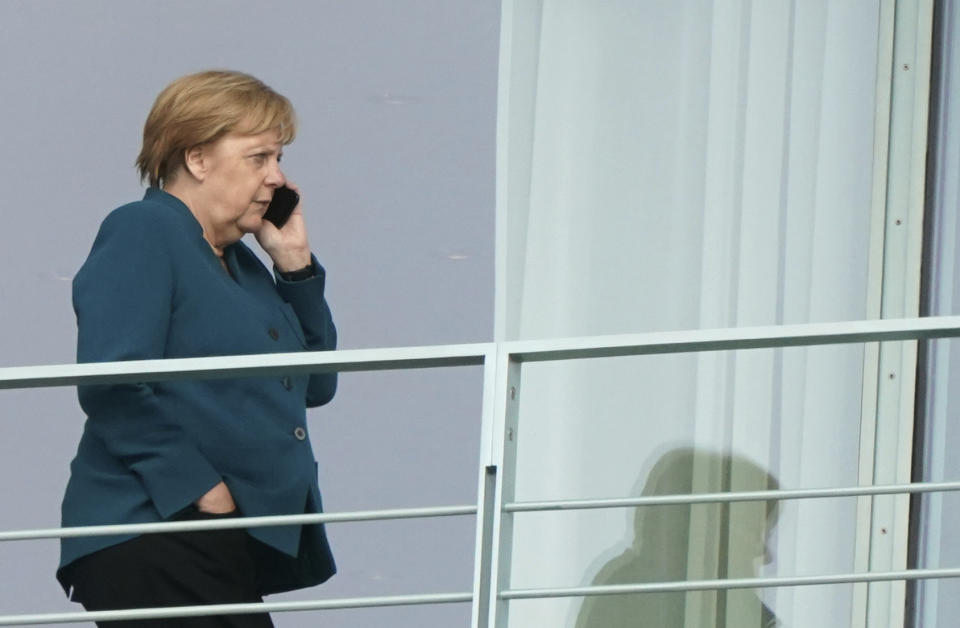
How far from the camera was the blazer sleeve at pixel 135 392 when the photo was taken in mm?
2291

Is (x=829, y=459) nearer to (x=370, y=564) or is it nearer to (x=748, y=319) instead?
(x=748, y=319)

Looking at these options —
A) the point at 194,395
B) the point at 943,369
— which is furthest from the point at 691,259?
the point at 194,395

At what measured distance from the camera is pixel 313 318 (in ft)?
8.69

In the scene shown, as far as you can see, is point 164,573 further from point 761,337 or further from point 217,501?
point 761,337

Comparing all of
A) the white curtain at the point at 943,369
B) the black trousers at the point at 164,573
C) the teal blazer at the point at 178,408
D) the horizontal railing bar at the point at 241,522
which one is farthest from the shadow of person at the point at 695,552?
the horizontal railing bar at the point at 241,522

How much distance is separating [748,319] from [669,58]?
0.45m

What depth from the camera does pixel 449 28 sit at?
3.95m

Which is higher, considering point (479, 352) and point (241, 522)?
point (479, 352)

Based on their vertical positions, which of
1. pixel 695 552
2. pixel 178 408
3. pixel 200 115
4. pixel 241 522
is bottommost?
pixel 695 552

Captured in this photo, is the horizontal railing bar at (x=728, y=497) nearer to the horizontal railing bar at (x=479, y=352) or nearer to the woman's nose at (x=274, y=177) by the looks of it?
the horizontal railing bar at (x=479, y=352)

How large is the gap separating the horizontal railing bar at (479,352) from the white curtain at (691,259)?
3.31 ft

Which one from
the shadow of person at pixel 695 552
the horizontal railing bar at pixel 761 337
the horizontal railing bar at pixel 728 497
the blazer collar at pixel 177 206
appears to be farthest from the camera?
the shadow of person at pixel 695 552

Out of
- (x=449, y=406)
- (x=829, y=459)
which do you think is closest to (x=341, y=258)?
(x=449, y=406)

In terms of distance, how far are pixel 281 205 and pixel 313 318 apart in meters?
0.19
